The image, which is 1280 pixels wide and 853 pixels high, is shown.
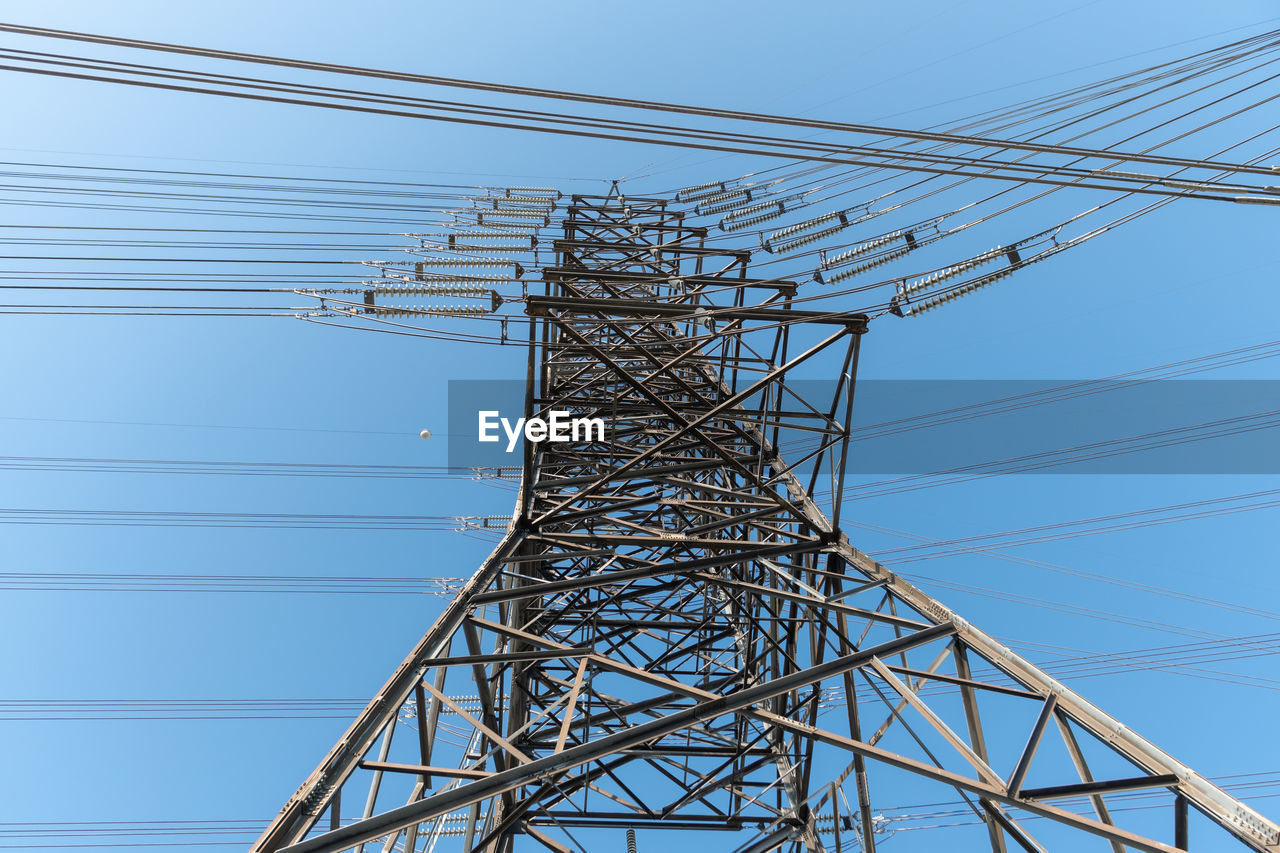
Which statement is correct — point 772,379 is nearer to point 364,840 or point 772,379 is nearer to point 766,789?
point 766,789

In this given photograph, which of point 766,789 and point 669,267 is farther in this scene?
point 669,267

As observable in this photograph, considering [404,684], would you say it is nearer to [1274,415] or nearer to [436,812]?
[436,812]

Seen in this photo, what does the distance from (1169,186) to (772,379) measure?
4352mm

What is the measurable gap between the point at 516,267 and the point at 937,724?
8.96 meters

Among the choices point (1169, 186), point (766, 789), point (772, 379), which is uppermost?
point (1169, 186)

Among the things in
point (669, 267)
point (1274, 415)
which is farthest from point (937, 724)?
point (1274, 415)

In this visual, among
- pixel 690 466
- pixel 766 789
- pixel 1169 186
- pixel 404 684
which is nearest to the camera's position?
pixel 404 684

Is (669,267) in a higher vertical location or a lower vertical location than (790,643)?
higher

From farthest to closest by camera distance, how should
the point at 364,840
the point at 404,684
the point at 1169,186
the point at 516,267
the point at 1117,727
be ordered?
the point at 516,267 → the point at 1169,186 → the point at 404,684 → the point at 1117,727 → the point at 364,840

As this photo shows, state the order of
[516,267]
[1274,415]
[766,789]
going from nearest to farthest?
[766,789], [516,267], [1274,415]

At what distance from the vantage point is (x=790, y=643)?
943 cm

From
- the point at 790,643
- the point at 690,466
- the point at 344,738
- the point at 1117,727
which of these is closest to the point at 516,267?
the point at 690,466

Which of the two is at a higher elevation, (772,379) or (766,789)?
(772,379)

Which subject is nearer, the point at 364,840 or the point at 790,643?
the point at 364,840
